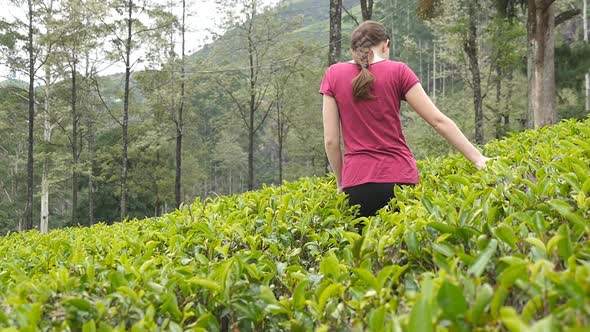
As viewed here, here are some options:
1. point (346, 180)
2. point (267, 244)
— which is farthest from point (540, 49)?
point (267, 244)

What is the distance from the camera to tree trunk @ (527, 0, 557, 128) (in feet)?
34.6

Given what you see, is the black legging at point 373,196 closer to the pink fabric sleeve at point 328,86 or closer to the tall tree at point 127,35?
the pink fabric sleeve at point 328,86

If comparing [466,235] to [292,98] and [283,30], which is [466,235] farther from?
[292,98]

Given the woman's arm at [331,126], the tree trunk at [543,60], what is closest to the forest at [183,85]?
the tree trunk at [543,60]

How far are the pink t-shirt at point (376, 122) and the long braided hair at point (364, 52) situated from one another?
0.15 ft

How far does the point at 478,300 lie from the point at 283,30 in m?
28.7

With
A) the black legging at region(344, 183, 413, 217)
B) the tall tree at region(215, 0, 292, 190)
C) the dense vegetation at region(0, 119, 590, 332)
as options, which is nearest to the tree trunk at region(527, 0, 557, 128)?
the black legging at region(344, 183, 413, 217)

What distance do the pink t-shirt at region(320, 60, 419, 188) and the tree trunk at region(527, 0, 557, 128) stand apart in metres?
8.76

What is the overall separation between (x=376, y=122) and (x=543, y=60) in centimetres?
931

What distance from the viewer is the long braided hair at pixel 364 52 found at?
113 inches

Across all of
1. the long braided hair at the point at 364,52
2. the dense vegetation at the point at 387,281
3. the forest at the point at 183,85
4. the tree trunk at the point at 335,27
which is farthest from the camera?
the forest at the point at 183,85

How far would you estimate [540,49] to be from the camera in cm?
1068

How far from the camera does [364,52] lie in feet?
→ 9.71

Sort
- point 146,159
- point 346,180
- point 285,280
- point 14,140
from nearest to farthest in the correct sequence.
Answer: point 285,280
point 346,180
point 146,159
point 14,140
